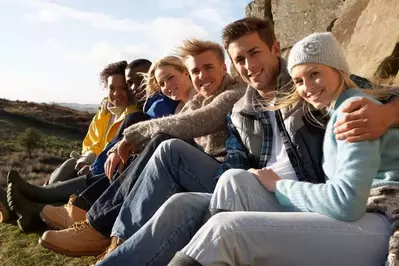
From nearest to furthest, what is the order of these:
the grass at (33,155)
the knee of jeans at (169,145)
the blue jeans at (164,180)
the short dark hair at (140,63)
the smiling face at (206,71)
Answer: the blue jeans at (164,180), the knee of jeans at (169,145), the smiling face at (206,71), the grass at (33,155), the short dark hair at (140,63)

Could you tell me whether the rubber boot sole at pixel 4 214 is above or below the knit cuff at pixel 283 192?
below

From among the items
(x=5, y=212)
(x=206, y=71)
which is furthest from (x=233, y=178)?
(x=5, y=212)

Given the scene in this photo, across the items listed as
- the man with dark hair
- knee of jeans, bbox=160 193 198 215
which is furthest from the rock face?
knee of jeans, bbox=160 193 198 215

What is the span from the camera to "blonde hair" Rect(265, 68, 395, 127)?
2.45 meters

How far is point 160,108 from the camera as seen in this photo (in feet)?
13.7

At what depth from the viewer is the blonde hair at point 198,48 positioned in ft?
12.0

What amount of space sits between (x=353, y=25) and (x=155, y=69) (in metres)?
4.30

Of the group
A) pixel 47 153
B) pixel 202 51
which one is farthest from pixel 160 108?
pixel 47 153

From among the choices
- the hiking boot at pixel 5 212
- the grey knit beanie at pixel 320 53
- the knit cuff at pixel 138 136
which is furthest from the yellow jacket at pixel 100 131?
the grey knit beanie at pixel 320 53

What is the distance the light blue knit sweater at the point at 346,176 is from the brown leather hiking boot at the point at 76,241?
4.62 ft

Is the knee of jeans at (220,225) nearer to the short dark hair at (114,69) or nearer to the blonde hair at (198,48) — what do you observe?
the blonde hair at (198,48)

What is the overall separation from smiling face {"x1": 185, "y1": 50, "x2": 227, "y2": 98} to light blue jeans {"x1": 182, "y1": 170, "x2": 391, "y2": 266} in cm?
170

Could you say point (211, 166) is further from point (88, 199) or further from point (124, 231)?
point (88, 199)

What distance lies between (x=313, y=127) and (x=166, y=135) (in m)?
1.02
